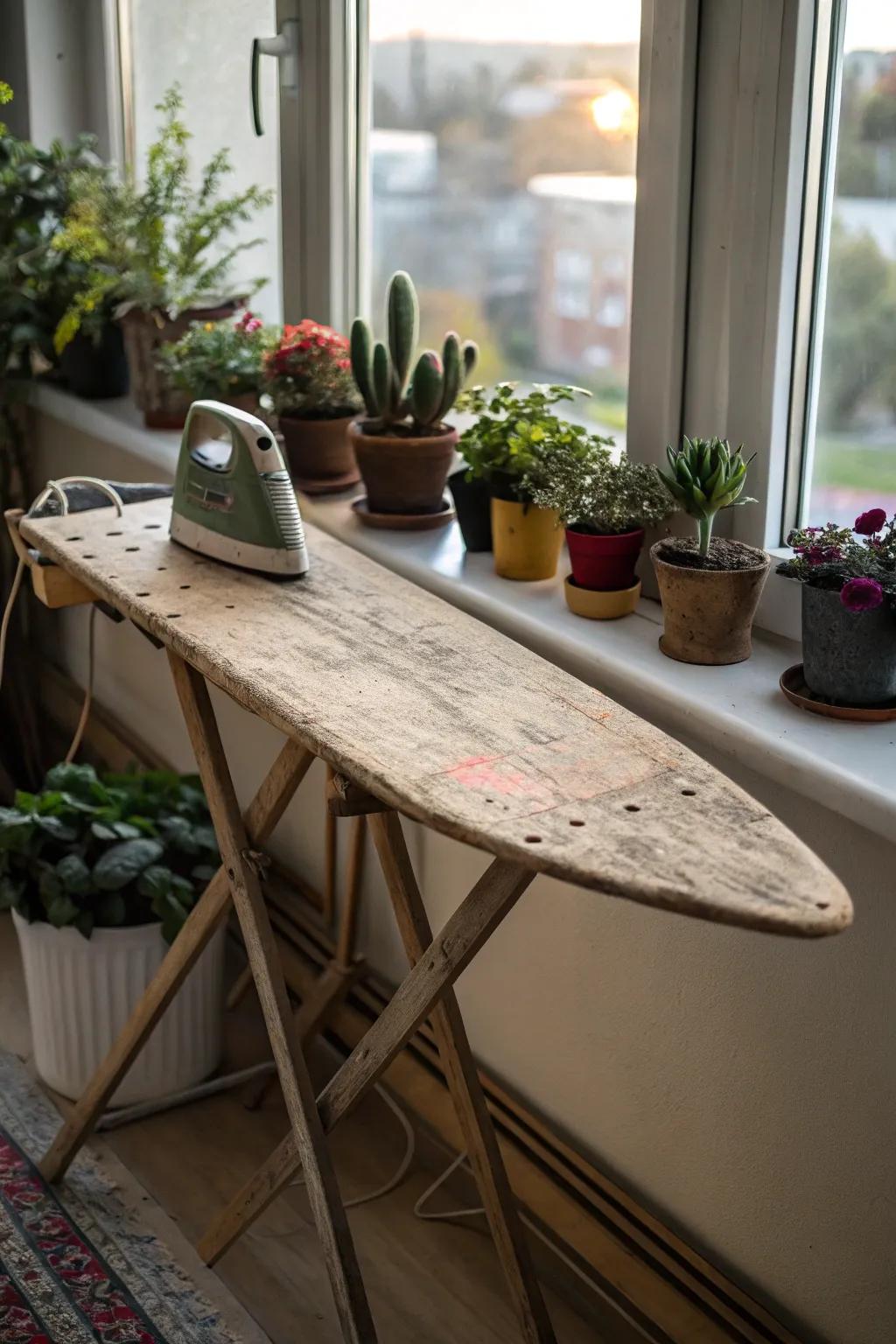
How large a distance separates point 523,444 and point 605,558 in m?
0.22

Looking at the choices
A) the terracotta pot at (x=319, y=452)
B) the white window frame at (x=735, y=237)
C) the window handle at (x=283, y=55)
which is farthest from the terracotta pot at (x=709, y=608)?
the window handle at (x=283, y=55)

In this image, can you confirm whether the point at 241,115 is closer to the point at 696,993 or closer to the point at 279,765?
the point at 279,765

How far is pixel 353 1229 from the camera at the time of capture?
78.1 inches

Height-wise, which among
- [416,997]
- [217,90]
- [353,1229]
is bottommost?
[353,1229]

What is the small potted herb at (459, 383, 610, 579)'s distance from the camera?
A: 1.80 m

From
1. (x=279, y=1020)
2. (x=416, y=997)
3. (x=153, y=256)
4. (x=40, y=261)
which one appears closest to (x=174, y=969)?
(x=279, y=1020)

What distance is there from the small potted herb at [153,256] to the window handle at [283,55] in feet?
0.55

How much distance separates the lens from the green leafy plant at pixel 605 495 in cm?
167

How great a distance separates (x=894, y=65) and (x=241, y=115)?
165 centimetres

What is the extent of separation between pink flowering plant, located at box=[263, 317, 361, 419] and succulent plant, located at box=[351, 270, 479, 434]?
14cm

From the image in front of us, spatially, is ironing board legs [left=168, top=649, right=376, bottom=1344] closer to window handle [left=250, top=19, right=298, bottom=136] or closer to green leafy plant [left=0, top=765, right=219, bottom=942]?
green leafy plant [left=0, top=765, right=219, bottom=942]

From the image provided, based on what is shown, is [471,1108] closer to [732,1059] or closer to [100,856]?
[732,1059]

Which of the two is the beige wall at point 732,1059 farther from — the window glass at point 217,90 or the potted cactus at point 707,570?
Answer: the window glass at point 217,90

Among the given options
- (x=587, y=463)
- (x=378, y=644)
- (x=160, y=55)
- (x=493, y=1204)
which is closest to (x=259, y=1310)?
(x=493, y=1204)
